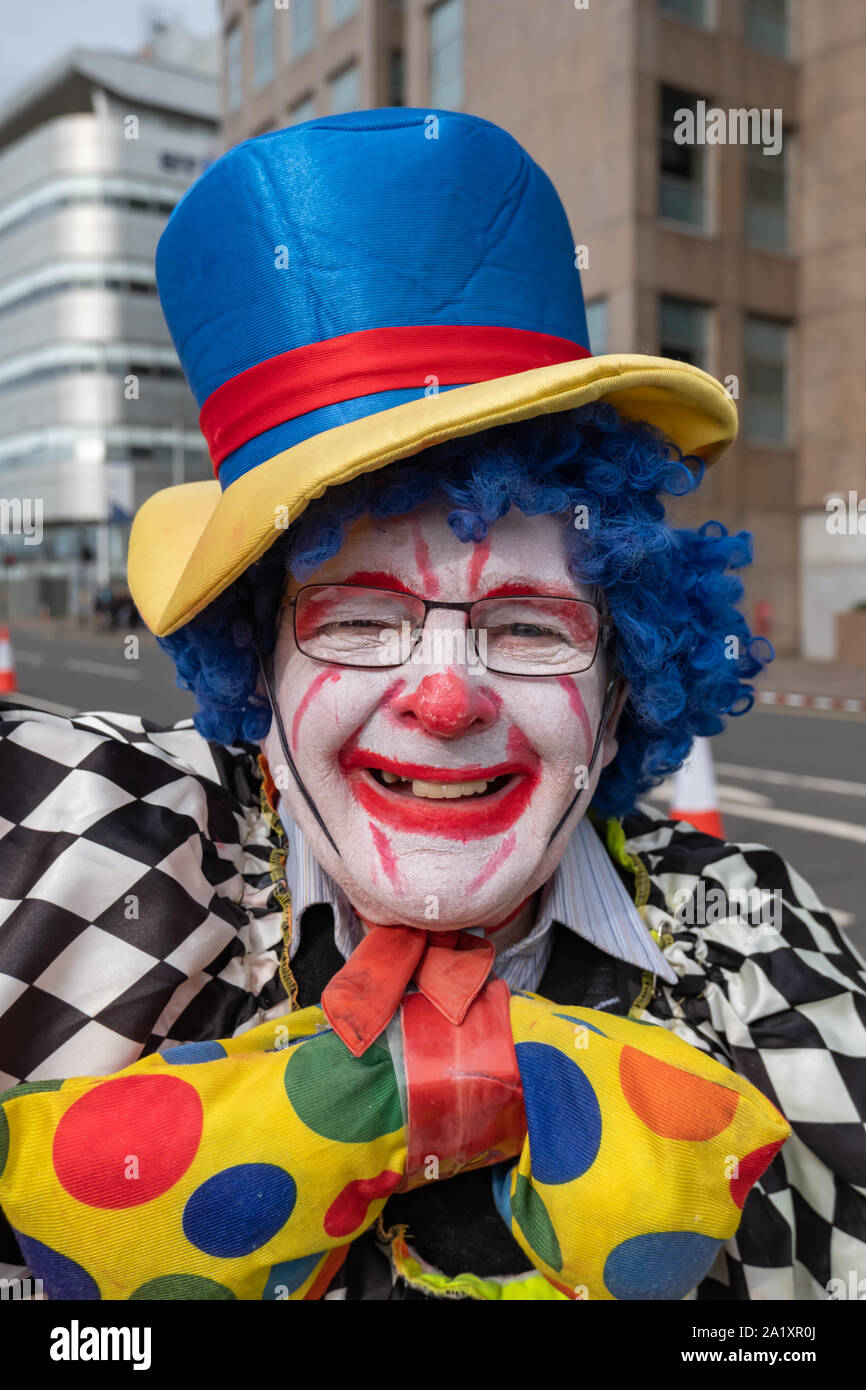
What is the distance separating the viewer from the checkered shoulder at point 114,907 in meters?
1.31

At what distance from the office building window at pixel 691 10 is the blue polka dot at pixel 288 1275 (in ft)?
62.0

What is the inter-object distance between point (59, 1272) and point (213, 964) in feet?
1.32

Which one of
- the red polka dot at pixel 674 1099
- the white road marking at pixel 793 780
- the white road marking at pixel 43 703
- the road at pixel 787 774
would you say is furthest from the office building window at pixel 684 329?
the red polka dot at pixel 674 1099

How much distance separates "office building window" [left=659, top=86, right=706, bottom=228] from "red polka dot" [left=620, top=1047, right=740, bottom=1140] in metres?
17.5

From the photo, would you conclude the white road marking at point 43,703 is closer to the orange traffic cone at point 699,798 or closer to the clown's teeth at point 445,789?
the orange traffic cone at point 699,798

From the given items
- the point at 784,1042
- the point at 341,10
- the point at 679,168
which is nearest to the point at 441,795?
the point at 784,1042

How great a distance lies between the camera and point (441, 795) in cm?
133

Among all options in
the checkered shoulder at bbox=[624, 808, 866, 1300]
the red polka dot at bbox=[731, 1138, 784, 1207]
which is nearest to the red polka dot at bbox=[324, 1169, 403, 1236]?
the red polka dot at bbox=[731, 1138, 784, 1207]

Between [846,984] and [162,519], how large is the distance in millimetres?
1238

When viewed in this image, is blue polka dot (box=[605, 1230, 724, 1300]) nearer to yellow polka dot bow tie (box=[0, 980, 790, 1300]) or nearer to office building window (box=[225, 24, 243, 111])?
yellow polka dot bow tie (box=[0, 980, 790, 1300])

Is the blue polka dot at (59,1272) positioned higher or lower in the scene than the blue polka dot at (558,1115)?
lower

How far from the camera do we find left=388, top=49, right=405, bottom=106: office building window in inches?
875

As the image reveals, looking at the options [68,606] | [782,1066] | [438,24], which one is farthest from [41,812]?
[68,606]

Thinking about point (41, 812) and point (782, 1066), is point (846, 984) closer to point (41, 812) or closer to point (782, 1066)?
point (782, 1066)
